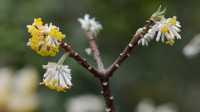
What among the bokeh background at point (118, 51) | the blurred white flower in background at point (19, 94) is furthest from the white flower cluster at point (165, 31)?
the bokeh background at point (118, 51)

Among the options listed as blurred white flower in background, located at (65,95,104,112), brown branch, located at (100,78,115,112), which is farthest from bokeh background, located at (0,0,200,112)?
brown branch, located at (100,78,115,112)

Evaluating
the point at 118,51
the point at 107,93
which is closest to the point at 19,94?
the point at 118,51

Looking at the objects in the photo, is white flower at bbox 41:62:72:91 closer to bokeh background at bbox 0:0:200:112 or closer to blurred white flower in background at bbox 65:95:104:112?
blurred white flower in background at bbox 65:95:104:112

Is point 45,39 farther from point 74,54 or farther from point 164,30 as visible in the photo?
point 164,30

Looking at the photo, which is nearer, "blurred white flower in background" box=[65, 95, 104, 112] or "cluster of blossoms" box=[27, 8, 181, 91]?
"cluster of blossoms" box=[27, 8, 181, 91]

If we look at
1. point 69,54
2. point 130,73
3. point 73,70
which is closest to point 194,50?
point 69,54
